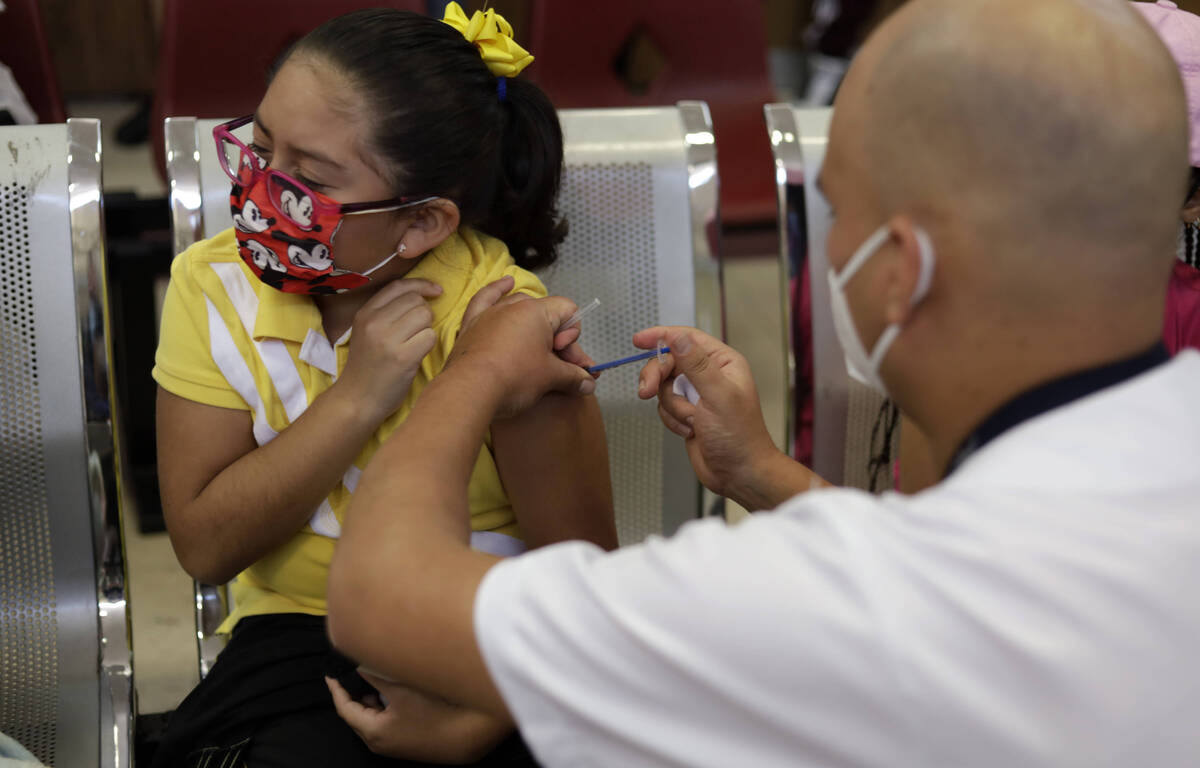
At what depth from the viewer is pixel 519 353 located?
4.33 feet

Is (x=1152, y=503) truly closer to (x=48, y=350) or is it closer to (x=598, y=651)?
(x=598, y=651)

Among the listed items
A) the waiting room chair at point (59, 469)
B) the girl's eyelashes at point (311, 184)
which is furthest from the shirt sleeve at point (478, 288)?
the waiting room chair at point (59, 469)

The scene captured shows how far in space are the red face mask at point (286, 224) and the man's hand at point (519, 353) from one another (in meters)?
0.19

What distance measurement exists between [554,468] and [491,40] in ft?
1.85

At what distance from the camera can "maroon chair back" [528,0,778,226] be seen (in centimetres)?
327

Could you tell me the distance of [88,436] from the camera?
63.4 inches

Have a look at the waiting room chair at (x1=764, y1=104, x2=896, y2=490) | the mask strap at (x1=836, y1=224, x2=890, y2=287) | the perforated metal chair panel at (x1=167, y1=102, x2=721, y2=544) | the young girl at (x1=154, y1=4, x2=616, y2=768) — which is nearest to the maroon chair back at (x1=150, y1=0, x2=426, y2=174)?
the perforated metal chair panel at (x1=167, y1=102, x2=721, y2=544)

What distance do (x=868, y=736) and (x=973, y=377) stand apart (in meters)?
0.33

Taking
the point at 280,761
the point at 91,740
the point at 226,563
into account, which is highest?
the point at 226,563

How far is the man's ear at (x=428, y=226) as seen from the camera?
1505 mm

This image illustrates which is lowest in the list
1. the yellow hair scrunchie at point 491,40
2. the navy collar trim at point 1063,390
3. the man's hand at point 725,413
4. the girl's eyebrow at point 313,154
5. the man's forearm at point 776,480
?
the man's forearm at point 776,480

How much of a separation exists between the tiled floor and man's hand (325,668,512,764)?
65 cm

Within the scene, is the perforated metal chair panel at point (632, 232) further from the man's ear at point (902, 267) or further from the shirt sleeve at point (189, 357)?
the man's ear at point (902, 267)

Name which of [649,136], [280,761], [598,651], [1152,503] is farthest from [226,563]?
[1152,503]
